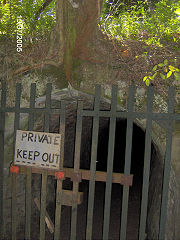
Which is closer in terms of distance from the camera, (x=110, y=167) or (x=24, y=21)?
(x=110, y=167)

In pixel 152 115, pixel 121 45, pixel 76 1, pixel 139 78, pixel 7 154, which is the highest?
pixel 76 1

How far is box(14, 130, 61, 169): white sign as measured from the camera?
9.58ft

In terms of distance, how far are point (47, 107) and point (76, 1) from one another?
147 centimetres

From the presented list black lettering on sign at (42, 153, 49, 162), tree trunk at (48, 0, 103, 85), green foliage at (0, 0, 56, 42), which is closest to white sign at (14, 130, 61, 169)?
black lettering on sign at (42, 153, 49, 162)

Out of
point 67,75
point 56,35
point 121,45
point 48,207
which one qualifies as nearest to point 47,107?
point 67,75

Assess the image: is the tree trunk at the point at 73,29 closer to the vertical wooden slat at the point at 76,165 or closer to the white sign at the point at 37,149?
the vertical wooden slat at the point at 76,165

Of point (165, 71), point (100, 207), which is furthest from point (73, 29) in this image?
point (100, 207)

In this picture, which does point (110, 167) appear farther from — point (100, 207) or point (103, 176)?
point (100, 207)

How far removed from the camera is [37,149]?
9.80 feet

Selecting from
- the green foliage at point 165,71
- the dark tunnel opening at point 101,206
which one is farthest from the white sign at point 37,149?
the dark tunnel opening at point 101,206

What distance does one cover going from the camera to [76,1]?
3174 millimetres

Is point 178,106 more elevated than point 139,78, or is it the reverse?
point 139,78

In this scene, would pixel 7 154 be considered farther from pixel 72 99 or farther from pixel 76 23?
pixel 76 23

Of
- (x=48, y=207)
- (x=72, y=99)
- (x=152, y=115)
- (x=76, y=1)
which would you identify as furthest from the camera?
(x=48, y=207)
